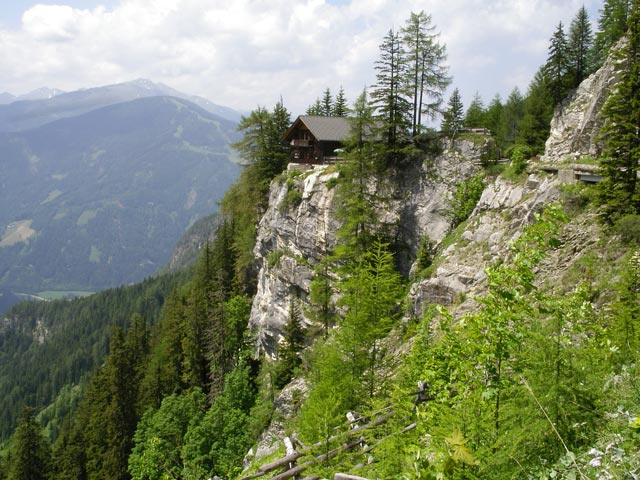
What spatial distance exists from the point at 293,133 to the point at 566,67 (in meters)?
23.9

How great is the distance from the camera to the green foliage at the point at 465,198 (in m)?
28.3

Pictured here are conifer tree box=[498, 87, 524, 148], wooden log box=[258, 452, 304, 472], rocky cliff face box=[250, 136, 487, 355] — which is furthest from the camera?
conifer tree box=[498, 87, 524, 148]

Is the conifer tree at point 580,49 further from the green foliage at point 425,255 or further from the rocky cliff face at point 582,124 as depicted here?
the green foliage at point 425,255

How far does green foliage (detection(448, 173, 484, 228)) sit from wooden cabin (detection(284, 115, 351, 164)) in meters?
12.9

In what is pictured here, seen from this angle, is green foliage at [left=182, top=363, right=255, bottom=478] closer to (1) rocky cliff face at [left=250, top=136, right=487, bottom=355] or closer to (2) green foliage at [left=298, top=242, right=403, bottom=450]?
(1) rocky cliff face at [left=250, top=136, right=487, bottom=355]

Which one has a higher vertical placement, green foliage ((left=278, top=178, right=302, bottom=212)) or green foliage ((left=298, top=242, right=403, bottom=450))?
green foliage ((left=278, top=178, right=302, bottom=212))

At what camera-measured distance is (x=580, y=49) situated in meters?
36.1

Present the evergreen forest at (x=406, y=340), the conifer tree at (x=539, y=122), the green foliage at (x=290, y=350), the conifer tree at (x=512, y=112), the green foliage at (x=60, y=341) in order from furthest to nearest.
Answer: the green foliage at (x=60, y=341), the conifer tree at (x=512, y=112), the green foliage at (x=290, y=350), the conifer tree at (x=539, y=122), the evergreen forest at (x=406, y=340)

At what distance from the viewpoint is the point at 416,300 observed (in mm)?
25344

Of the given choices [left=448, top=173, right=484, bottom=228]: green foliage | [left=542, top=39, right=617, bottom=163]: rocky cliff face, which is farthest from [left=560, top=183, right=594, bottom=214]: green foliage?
[left=448, top=173, right=484, bottom=228]: green foliage

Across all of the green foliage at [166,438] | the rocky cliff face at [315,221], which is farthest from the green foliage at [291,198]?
the green foliage at [166,438]

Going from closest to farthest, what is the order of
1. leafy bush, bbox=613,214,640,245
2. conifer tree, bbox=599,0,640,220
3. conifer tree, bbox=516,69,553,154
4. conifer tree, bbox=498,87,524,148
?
leafy bush, bbox=613,214,640,245 → conifer tree, bbox=599,0,640,220 → conifer tree, bbox=516,69,553,154 → conifer tree, bbox=498,87,524,148

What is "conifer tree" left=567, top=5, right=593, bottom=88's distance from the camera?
116 ft

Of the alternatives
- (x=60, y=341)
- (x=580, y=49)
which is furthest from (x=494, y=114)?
(x=60, y=341)
